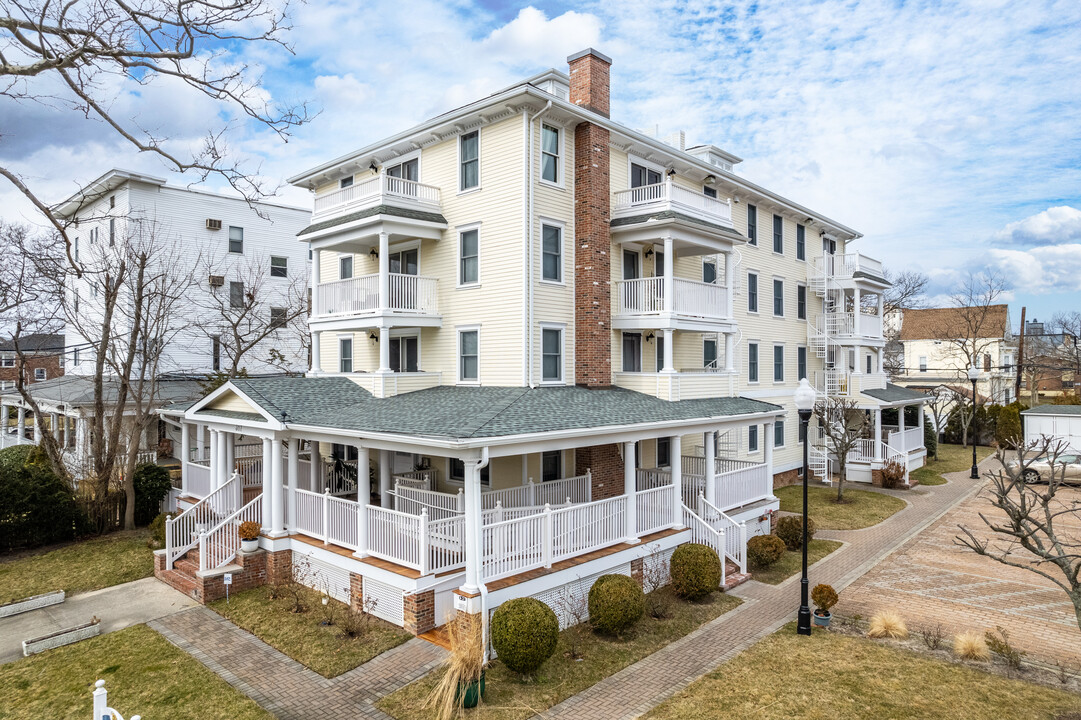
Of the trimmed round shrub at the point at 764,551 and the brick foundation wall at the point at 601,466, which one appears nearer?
the trimmed round shrub at the point at 764,551

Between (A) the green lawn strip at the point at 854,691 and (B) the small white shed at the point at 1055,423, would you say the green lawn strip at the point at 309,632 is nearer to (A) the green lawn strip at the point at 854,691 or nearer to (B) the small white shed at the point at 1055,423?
(A) the green lawn strip at the point at 854,691

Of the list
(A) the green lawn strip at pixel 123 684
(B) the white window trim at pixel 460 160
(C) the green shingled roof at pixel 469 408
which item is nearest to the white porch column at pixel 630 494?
(C) the green shingled roof at pixel 469 408

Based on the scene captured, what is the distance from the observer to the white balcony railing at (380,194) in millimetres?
17406

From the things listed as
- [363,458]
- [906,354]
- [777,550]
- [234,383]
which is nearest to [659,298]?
[777,550]

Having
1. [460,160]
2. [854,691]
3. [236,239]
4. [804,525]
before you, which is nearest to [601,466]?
[804,525]

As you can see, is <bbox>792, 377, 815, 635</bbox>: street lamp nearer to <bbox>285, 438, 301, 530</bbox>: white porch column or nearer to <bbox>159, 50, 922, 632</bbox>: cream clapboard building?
<bbox>159, 50, 922, 632</bbox>: cream clapboard building

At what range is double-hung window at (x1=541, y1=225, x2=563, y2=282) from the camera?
54.9ft

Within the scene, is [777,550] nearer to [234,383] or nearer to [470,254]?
[470,254]

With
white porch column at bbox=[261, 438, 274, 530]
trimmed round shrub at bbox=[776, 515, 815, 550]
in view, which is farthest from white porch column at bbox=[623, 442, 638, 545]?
white porch column at bbox=[261, 438, 274, 530]

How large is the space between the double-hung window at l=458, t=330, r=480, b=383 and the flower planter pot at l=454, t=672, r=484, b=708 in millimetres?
9133

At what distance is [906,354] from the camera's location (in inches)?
2416

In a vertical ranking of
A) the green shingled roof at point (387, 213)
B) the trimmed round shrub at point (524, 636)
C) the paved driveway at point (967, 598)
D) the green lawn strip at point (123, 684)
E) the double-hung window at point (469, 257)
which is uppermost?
the green shingled roof at point (387, 213)

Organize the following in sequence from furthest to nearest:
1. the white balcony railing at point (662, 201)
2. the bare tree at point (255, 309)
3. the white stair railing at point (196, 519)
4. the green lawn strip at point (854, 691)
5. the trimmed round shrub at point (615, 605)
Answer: the bare tree at point (255, 309)
the white balcony railing at point (662, 201)
the white stair railing at point (196, 519)
the trimmed round shrub at point (615, 605)
the green lawn strip at point (854, 691)

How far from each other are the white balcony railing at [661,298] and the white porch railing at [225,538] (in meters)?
11.0
